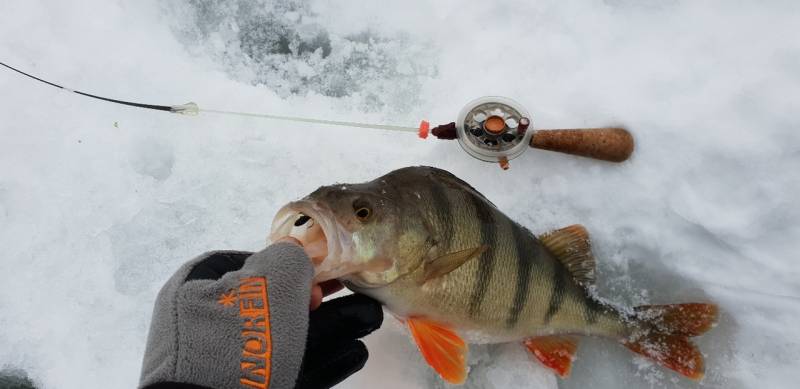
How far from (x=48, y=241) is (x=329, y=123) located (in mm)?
1153

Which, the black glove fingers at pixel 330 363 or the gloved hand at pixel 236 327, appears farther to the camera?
the black glove fingers at pixel 330 363

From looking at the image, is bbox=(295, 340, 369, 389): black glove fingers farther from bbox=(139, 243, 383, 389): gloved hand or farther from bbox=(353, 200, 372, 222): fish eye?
bbox=(353, 200, 372, 222): fish eye

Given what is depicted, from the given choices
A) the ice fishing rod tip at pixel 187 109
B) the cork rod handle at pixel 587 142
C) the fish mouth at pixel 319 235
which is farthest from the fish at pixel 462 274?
the ice fishing rod tip at pixel 187 109

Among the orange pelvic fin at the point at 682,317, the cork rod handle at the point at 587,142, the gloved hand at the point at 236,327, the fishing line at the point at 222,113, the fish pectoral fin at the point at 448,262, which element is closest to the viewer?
the gloved hand at the point at 236,327

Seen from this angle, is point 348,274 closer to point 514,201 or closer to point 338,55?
point 514,201

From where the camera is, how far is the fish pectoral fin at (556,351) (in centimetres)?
173

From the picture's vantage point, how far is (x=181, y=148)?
6.76 feet

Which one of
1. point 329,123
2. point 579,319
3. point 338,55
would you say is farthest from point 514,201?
point 338,55

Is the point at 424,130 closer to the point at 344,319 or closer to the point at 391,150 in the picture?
the point at 391,150

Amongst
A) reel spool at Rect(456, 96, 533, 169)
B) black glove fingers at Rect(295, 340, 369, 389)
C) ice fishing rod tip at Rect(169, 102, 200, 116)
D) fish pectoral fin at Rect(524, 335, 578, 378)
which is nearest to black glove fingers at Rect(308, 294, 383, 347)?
black glove fingers at Rect(295, 340, 369, 389)

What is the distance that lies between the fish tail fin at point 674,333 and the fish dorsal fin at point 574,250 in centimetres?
21

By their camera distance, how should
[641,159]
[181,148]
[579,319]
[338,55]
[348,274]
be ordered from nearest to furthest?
[348,274] < [579,319] < [641,159] < [181,148] < [338,55]

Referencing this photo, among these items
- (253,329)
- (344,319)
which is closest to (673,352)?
(344,319)

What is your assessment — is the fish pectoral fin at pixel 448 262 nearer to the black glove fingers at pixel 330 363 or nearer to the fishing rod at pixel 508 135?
the black glove fingers at pixel 330 363
